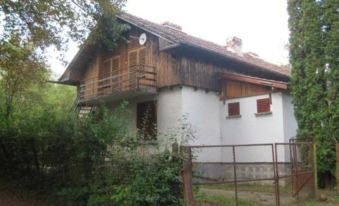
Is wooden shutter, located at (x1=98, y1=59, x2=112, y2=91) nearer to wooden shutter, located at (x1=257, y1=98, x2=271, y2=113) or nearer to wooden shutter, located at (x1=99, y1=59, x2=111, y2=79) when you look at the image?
wooden shutter, located at (x1=99, y1=59, x2=111, y2=79)

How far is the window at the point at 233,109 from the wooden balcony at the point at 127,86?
359 cm

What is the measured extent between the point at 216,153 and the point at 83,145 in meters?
9.28

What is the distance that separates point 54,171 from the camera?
1109 centimetres

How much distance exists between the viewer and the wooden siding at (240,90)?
16.9 metres

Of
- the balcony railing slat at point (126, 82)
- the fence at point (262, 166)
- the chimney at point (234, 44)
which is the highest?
the chimney at point (234, 44)

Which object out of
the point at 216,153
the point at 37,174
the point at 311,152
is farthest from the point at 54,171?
the point at 216,153

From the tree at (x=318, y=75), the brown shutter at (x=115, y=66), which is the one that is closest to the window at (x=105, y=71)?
the brown shutter at (x=115, y=66)

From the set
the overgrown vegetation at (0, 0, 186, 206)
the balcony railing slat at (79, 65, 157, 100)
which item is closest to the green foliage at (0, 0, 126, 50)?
the overgrown vegetation at (0, 0, 186, 206)

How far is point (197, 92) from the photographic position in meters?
17.8

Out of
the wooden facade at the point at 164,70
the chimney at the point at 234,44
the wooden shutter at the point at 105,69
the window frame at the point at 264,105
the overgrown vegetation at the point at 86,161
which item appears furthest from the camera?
the chimney at the point at 234,44

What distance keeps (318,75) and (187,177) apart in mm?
8193

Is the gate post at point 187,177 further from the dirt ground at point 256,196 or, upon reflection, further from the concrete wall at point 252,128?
the concrete wall at point 252,128

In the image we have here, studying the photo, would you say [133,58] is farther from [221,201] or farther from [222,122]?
[221,201]

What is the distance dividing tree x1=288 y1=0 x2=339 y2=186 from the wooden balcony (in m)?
6.36
